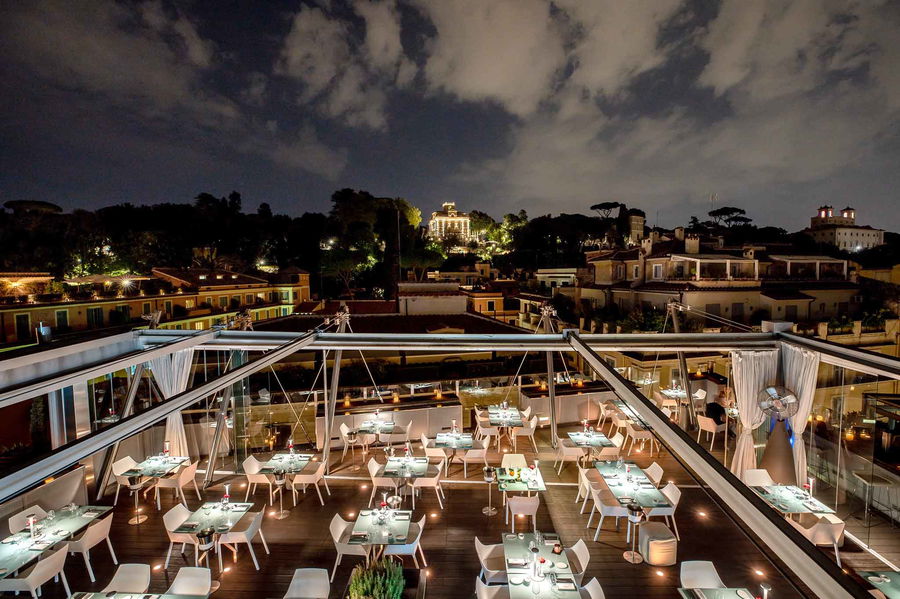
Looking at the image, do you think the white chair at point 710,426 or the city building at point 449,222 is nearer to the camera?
the white chair at point 710,426

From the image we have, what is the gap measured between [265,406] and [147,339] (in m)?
4.20

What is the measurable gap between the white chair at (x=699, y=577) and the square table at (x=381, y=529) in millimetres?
3012


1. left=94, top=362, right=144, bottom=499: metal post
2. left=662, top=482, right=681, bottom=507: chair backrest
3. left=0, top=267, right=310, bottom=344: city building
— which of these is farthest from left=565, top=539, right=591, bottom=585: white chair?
left=0, top=267, right=310, bottom=344: city building

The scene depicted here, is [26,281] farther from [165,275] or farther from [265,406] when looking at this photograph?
[265,406]

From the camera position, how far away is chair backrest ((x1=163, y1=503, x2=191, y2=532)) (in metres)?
5.35

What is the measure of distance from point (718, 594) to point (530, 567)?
5.92ft

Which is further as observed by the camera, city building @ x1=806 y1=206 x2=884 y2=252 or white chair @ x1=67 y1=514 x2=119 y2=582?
city building @ x1=806 y1=206 x2=884 y2=252

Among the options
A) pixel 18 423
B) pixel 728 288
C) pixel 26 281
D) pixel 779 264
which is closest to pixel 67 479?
pixel 18 423

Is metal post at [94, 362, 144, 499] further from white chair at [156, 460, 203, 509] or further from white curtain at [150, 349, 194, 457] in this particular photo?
white chair at [156, 460, 203, 509]

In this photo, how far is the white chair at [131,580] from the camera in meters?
4.27

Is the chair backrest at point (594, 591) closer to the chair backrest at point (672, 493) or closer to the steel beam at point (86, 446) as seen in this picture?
the chair backrest at point (672, 493)

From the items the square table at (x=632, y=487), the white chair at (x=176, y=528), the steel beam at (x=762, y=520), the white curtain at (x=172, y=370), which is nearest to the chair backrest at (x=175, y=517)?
the white chair at (x=176, y=528)

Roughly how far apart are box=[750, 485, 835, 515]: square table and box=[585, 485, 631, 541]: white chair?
170 cm

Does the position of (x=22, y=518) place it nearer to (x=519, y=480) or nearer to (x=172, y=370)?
(x=172, y=370)
